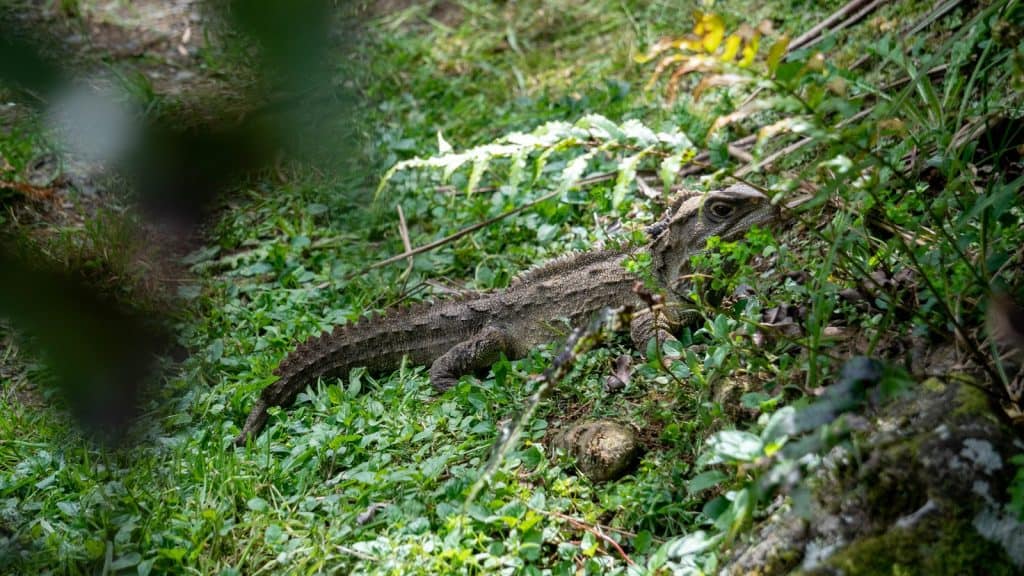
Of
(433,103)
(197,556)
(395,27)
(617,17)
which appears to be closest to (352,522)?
(197,556)

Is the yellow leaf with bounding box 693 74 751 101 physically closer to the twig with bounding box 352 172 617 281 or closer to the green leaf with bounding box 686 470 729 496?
the green leaf with bounding box 686 470 729 496

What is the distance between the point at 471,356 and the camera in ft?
14.4

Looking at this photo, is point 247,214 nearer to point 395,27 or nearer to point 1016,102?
point 395,27

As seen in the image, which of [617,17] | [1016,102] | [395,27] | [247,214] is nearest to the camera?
[1016,102]

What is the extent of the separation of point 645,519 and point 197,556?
1.58 meters

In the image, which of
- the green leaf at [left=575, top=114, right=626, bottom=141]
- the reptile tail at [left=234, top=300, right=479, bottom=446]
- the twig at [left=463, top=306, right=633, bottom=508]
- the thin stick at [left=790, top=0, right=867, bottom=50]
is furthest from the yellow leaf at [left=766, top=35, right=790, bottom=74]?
the thin stick at [left=790, top=0, right=867, bottom=50]

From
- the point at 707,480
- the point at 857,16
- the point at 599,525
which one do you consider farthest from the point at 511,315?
the point at 857,16

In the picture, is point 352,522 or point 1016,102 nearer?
point 352,522

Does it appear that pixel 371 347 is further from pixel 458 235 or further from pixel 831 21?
pixel 831 21

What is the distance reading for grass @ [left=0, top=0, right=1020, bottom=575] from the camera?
286cm

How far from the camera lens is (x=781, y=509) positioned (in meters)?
2.54

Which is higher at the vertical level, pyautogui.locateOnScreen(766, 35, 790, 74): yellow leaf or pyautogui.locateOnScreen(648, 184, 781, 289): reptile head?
pyautogui.locateOnScreen(766, 35, 790, 74): yellow leaf

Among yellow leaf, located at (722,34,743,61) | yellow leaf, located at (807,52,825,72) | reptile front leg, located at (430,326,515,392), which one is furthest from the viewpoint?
reptile front leg, located at (430,326,515,392)

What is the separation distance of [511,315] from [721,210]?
46.6 inches
